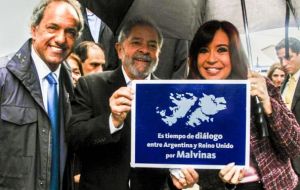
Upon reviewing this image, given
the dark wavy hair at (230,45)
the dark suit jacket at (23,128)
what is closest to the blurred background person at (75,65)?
the dark suit jacket at (23,128)

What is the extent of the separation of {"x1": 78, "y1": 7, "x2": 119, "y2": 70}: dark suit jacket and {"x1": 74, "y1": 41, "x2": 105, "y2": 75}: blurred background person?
0.02m

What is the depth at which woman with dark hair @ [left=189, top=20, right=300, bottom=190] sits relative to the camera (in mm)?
1991

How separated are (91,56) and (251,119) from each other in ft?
2.67

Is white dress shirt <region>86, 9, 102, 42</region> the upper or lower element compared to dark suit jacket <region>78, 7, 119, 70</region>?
upper

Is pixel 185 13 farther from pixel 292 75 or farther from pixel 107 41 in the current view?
pixel 292 75

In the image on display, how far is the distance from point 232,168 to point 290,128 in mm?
317

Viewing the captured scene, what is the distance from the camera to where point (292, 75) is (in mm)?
2627

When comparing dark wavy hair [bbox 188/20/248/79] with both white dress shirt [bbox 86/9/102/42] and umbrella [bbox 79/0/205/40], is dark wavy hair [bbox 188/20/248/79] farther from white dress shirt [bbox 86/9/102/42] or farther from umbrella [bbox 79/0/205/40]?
white dress shirt [bbox 86/9/102/42]

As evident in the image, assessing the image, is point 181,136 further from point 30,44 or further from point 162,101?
point 30,44

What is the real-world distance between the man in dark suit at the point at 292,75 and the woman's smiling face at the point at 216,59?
273mm

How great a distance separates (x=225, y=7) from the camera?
209 cm

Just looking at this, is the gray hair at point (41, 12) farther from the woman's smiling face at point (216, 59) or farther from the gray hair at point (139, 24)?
the woman's smiling face at point (216, 59)

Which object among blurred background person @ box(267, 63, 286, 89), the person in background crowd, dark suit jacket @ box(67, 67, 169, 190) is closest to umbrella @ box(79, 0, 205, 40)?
the person in background crowd

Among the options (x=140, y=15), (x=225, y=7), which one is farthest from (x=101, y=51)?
(x=225, y=7)
